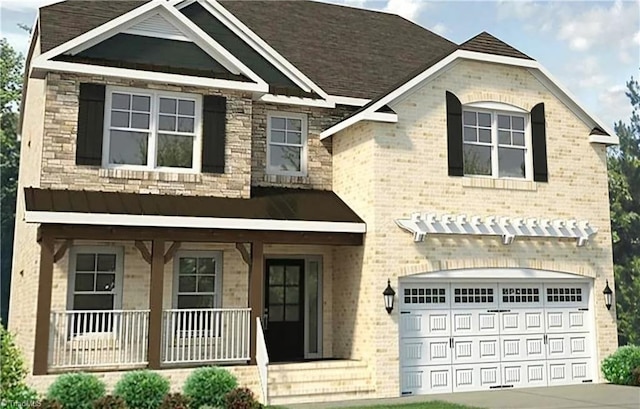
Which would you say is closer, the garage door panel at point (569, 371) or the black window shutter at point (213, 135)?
the black window shutter at point (213, 135)

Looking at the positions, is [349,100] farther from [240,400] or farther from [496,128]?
[240,400]

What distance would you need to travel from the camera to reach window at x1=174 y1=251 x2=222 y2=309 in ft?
51.3

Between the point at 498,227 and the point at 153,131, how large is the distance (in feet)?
27.1

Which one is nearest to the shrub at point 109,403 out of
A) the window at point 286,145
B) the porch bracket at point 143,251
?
the porch bracket at point 143,251

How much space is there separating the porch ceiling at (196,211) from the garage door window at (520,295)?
399 cm

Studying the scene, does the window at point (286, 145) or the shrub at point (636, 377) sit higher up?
the window at point (286, 145)

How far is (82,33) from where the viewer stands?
16.3 meters

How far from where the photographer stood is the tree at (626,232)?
33.8 m

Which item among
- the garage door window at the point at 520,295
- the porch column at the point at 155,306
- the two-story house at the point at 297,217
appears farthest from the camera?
the garage door window at the point at 520,295

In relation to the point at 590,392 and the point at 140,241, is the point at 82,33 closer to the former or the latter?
the point at 140,241

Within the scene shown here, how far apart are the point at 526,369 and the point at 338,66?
9.69 m

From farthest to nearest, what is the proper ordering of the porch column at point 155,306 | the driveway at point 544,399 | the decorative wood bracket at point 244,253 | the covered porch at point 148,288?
the decorative wood bracket at point 244,253, the porch column at point 155,306, the driveway at point 544,399, the covered porch at point 148,288

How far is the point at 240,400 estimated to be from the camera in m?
12.8

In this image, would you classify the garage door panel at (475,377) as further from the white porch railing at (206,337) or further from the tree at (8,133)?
the tree at (8,133)
